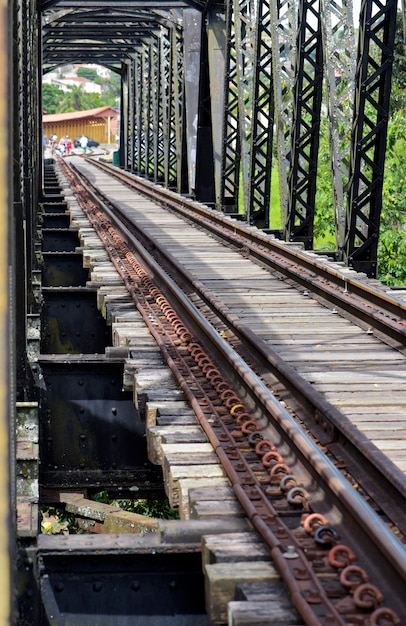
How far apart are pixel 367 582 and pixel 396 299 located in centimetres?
529

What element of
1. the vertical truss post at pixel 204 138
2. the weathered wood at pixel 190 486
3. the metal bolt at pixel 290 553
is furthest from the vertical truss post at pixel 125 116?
the metal bolt at pixel 290 553

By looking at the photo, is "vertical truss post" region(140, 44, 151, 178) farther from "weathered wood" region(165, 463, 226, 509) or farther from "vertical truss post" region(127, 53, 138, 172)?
"weathered wood" region(165, 463, 226, 509)

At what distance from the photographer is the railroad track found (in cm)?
399

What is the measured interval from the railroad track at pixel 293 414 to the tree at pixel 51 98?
124 meters

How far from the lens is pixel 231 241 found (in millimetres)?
14781

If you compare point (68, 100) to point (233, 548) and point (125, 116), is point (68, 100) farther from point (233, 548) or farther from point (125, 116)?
point (233, 548)

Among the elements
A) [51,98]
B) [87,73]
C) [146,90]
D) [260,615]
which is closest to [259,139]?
[260,615]

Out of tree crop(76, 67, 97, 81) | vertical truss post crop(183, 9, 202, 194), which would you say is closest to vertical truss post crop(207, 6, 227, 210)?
vertical truss post crop(183, 9, 202, 194)

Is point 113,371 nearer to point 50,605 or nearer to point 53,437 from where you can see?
point 53,437

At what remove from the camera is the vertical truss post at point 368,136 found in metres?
12.4

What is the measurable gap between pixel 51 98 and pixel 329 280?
128822mm

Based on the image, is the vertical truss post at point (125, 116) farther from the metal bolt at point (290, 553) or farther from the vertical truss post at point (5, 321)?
the vertical truss post at point (5, 321)

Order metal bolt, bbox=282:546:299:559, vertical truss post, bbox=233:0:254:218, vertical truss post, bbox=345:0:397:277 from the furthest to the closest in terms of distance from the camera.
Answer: vertical truss post, bbox=233:0:254:218, vertical truss post, bbox=345:0:397:277, metal bolt, bbox=282:546:299:559

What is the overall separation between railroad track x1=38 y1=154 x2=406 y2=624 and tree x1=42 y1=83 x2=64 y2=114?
407ft
